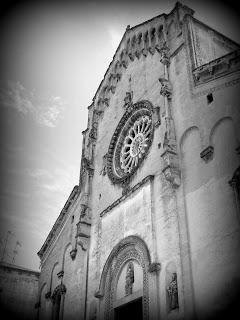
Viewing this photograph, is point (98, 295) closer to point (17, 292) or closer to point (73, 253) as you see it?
point (73, 253)

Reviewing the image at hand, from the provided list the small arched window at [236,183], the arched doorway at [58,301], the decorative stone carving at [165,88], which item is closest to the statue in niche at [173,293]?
the small arched window at [236,183]

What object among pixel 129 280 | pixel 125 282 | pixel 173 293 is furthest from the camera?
pixel 125 282

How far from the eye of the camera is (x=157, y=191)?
16.5 meters

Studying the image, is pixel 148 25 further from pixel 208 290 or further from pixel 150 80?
pixel 208 290

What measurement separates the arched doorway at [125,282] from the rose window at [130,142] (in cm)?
376

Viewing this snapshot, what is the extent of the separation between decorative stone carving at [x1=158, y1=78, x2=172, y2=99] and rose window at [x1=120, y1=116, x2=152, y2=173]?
78.1 inches

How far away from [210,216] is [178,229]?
5.43 feet

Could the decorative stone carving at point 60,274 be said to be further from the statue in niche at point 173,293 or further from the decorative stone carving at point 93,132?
the statue in niche at point 173,293

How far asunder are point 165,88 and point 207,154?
504 centimetres

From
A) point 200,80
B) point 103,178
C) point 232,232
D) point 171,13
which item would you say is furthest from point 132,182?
point 171,13

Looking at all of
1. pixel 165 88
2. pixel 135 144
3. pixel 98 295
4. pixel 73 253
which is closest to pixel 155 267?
pixel 98 295

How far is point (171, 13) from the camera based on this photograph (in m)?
20.6

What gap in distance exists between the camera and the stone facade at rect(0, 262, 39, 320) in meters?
26.3

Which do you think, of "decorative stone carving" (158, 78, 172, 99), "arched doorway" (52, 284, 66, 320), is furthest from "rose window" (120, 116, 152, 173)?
"arched doorway" (52, 284, 66, 320)
